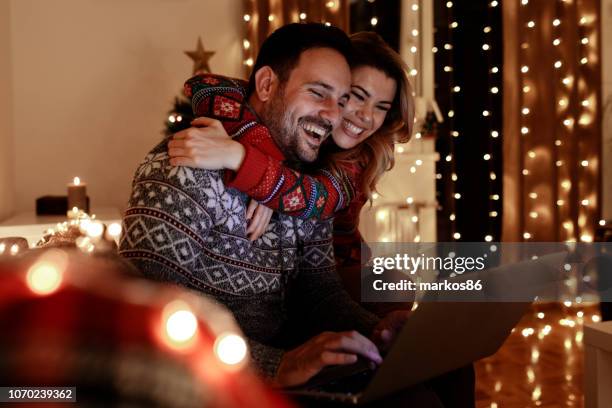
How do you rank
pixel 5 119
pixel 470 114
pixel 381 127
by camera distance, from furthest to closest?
1. pixel 470 114
2. pixel 5 119
3. pixel 381 127

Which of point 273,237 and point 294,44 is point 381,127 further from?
point 273,237

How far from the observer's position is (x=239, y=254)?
1.31 m

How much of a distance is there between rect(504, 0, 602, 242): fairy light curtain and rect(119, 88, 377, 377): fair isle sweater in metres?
2.73

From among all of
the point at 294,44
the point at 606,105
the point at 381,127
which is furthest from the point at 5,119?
the point at 606,105

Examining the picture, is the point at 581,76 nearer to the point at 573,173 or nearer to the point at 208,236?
the point at 573,173

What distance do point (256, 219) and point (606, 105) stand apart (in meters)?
3.42

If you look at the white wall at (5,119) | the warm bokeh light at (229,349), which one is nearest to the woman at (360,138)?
the warm bokeh light at (229,349)

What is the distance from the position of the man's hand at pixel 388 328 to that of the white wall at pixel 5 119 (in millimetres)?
2141

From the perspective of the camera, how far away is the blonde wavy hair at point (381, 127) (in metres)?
1.85

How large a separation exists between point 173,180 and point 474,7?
133 inches

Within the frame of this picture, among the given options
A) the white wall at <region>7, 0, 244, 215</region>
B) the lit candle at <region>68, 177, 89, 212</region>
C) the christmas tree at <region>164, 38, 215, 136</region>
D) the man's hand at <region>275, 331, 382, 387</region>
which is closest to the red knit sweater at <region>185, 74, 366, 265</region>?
the man's hand at <region>275, 331, 382, 387</region>

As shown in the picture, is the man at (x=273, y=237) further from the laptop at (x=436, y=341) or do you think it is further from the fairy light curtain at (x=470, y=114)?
the fairy light curtain at (x=470, y=114)

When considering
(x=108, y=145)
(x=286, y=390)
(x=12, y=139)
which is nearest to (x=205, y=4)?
(x=108, y=145)

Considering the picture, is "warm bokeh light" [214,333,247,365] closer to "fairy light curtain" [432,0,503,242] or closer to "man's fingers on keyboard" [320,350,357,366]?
"man's fingers on keyboard" [320,350,357,366]
